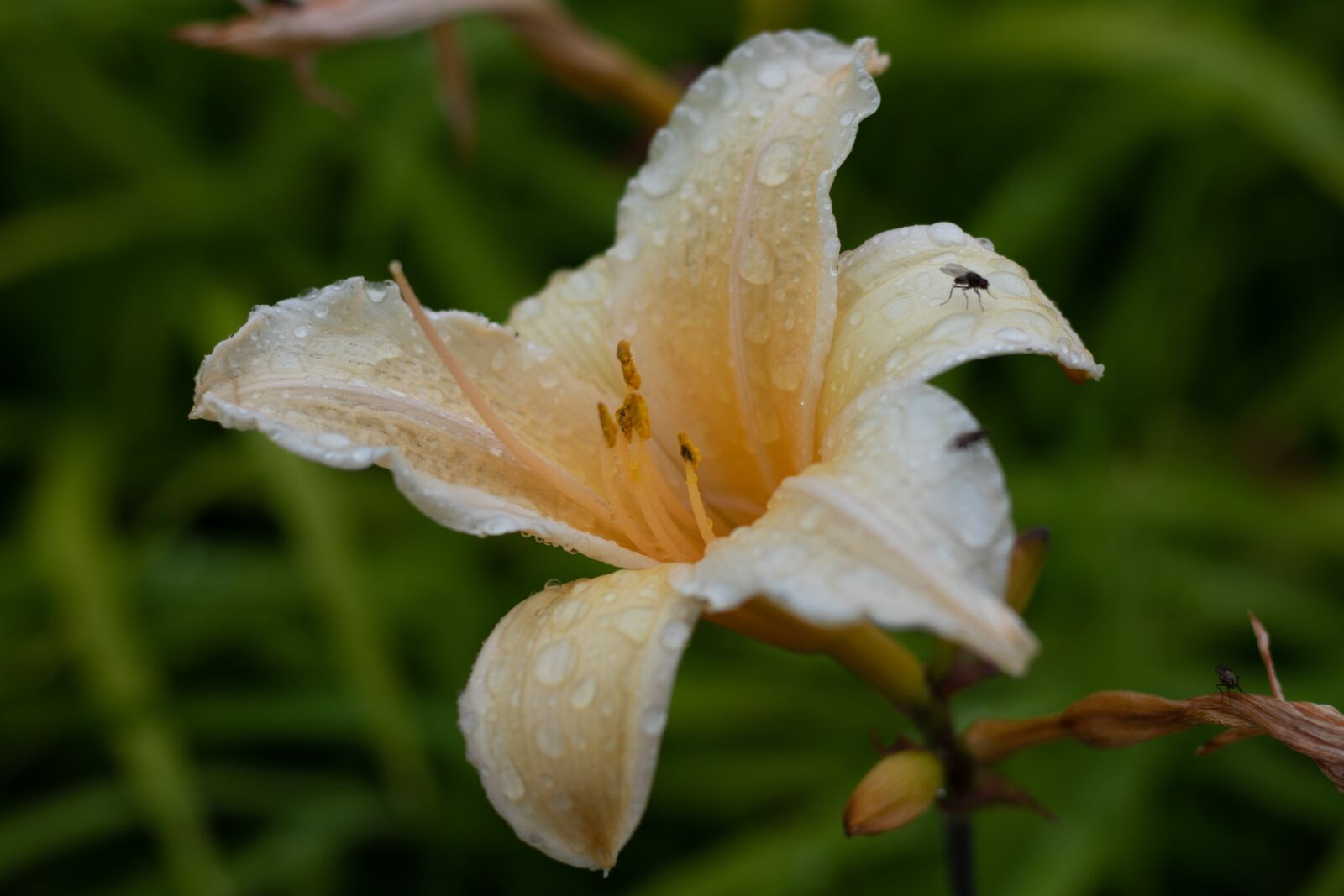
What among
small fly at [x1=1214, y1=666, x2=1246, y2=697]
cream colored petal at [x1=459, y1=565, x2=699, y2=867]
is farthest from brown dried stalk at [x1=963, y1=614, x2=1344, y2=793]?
cream colored petal at [x1=459, y1=565, x2=699, y2=867]

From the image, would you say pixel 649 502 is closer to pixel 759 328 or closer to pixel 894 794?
pixel 759 328

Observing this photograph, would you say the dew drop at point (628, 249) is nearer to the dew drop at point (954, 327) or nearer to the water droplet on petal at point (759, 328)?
the water droplet on petal at point (759, 328)

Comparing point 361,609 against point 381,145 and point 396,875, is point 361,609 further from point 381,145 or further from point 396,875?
point 381,145

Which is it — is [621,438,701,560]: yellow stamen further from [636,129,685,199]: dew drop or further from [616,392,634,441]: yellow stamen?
[636,129,685,199]: dew drop

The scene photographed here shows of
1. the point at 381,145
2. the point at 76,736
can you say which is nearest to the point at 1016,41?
the point at 381,145

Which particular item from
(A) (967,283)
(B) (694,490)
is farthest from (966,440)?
(B) (694,490)
